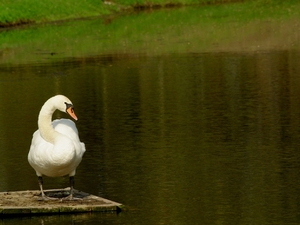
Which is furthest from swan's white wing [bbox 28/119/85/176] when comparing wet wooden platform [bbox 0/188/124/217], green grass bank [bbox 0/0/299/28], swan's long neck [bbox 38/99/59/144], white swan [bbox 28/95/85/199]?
green grass bank [bbox 0/0/299/28]

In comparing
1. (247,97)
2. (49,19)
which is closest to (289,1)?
(49,19)

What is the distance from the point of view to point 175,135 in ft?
72.2

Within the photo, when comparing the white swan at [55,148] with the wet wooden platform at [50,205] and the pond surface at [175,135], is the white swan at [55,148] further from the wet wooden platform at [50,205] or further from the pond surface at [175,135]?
the pond surface at [175,135]

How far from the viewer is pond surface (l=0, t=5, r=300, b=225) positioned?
607 inches

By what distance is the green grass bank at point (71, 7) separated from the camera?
62594 millimetres

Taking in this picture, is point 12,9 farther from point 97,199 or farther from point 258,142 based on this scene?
point 97,199

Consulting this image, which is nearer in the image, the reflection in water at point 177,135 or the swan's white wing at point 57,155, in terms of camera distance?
the swan's white wing at point 57,155

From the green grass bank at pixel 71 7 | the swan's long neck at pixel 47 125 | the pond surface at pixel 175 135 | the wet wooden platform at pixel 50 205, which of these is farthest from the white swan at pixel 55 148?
the green grass bank at pixel 71 7

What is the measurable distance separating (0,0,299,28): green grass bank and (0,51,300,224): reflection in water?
83.2ft

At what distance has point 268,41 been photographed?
152 feet

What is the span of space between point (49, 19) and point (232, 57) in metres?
28.3

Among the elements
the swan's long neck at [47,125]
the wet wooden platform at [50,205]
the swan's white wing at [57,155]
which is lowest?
the wet wooden platform at [50,205]

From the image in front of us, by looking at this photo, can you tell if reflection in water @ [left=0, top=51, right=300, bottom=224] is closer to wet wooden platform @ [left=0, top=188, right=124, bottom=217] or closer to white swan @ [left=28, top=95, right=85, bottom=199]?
wet wooden platform @ [left=0, top=188, right=124, bottom=217]

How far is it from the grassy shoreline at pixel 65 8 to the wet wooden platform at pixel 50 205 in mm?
45426
